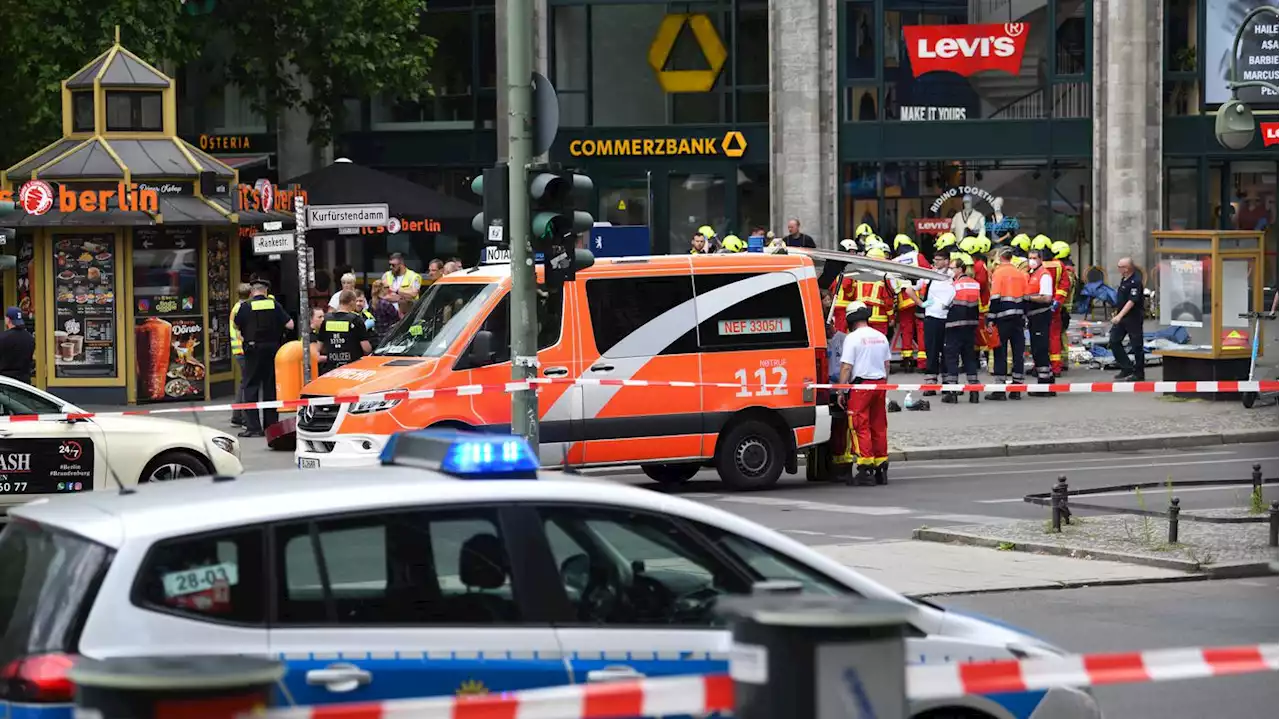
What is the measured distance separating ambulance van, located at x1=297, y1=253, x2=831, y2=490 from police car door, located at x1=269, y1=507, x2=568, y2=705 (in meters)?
9.81

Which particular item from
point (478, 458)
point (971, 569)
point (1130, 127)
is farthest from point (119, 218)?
point (1130, 127)

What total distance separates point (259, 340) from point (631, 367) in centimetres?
700

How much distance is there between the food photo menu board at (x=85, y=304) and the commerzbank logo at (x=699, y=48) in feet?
54.3

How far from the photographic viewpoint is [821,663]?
4.09m

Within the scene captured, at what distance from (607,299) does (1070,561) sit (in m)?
5.34

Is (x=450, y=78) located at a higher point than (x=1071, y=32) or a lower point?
Result: lower

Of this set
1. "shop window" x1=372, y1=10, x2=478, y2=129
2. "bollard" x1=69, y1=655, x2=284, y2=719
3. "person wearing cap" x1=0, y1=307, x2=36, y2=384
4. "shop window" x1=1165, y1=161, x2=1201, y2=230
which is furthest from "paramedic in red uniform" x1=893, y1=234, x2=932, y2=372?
"bollard" x1=69, y1=655, x2=284, y2=719

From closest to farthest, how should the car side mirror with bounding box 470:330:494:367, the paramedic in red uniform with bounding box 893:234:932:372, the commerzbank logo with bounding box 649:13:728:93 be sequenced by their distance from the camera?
the car side mirror with bounding box 470:330:494:367
the paramedic in red uniform with bounding box 893:234:932:372
the commerzbank logo with bounding box 649:13:728:93

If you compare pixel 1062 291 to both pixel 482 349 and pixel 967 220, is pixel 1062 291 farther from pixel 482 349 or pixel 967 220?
pixel 482 349

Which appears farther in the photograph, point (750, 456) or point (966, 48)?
point (966, 48)

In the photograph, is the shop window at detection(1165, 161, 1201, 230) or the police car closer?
the police car

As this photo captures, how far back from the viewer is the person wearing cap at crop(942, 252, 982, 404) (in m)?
24.2

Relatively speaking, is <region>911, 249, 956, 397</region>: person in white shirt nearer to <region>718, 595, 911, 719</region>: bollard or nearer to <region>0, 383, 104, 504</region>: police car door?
<region>0, 383, 104, 504</region>: police car door

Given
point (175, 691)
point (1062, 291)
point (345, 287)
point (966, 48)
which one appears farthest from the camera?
point (966, 48)
